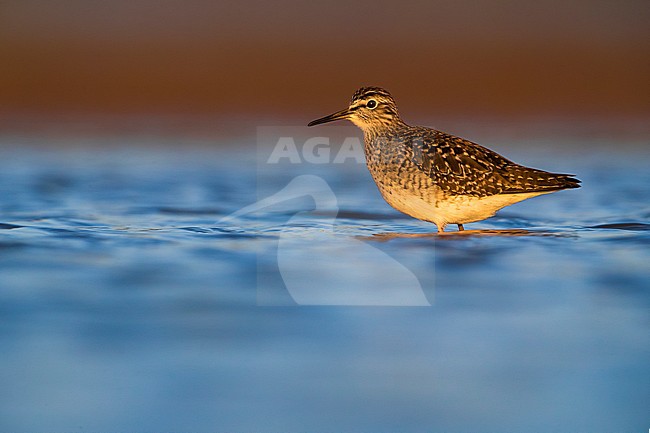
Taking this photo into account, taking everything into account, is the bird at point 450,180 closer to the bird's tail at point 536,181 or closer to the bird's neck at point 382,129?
the bird's tail at point 536,181

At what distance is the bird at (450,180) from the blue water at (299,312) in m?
0.27

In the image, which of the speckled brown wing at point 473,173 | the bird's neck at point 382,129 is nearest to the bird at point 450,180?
the speckled brown wing at point 473,173

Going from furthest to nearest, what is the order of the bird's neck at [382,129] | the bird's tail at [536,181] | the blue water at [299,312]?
the bird's neck at [382,129] < the bird's tail at [536,181] < the blue water at [299,312]

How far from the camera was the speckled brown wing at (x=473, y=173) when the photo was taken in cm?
788

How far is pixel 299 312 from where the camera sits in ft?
16.7

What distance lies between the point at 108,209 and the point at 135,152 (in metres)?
3.63

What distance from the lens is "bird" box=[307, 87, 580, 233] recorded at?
786 centimetres

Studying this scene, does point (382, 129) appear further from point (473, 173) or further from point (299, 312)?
point (299, 312)

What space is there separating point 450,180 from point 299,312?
3.14 m

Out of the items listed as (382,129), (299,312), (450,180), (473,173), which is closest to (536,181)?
(473,173)

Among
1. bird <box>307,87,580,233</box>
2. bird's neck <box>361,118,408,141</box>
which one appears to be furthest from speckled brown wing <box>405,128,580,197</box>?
bird's neck <box>361,118,408,141</box>

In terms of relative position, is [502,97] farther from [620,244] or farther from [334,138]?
[620,244]

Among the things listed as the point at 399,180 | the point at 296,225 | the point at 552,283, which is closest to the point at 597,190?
the point at 399,180

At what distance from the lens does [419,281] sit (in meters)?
5.88
